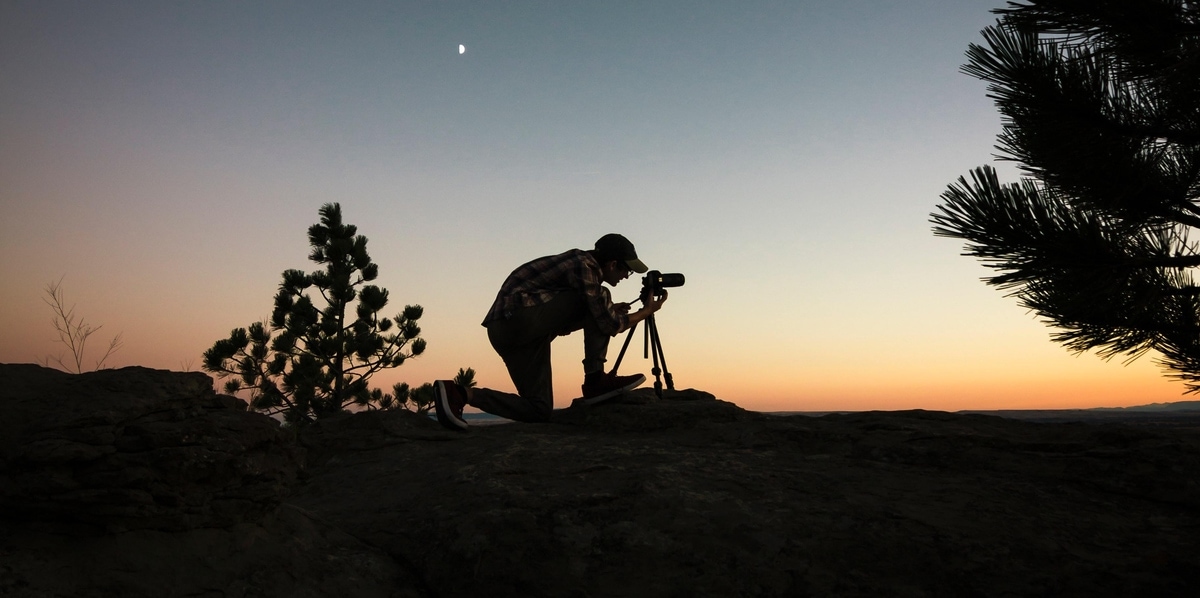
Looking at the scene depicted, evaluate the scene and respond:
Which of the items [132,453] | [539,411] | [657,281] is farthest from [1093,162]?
[132,453]

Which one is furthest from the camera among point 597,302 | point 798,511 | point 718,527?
point 597,302

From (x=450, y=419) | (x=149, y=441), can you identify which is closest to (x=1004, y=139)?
(x=450, y=419)

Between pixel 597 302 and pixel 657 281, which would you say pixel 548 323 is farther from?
pixel 657 281

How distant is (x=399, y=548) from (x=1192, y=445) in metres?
4.00

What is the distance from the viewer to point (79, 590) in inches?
87.0

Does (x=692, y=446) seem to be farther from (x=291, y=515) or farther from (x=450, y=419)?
(x=291, y=515)

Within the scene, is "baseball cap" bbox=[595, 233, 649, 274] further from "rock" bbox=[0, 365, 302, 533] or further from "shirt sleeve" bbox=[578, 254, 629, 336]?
"rock" bbox=[0, 365, 302, 533]

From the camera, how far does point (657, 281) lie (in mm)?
5582

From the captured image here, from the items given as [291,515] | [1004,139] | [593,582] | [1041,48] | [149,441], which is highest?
[1041,48]

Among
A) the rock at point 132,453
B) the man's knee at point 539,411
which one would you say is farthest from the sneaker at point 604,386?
the rock at point 132,453

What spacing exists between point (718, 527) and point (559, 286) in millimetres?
2667

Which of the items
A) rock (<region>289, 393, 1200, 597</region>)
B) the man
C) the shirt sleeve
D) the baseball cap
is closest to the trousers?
the man

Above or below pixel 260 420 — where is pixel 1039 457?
below

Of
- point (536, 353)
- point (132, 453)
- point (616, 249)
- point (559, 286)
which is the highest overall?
point (616, 249)
